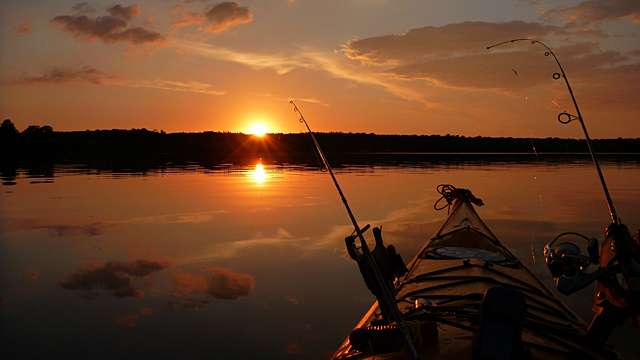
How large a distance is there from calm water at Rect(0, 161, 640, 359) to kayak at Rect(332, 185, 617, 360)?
137cm

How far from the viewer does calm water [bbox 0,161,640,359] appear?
18.9 ft

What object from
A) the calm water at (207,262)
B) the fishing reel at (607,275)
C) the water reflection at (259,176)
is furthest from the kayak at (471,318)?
the water reflection at (259,176)

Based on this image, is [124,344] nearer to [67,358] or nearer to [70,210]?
[67,358]

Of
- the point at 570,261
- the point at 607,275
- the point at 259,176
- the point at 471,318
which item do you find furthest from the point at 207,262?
the point at 259,176

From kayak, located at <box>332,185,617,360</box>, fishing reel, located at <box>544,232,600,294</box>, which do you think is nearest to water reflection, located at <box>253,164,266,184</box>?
kayak, located at <box>332,185,617,360</box>

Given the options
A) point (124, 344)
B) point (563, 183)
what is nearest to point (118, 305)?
point (124, 344)

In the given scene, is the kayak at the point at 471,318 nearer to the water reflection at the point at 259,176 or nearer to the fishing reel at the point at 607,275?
the fishing reel at the point at 607,275

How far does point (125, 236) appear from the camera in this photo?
1120cm

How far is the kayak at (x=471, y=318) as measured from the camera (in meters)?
3.14

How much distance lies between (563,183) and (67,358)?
84.9 ft

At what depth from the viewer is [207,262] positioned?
8.98 meters

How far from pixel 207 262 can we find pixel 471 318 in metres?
6.35

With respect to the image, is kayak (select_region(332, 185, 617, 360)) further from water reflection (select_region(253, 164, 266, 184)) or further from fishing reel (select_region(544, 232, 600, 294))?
water reflection (select_region(253, 164, 266, 184))

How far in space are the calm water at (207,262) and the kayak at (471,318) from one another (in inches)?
53.9
